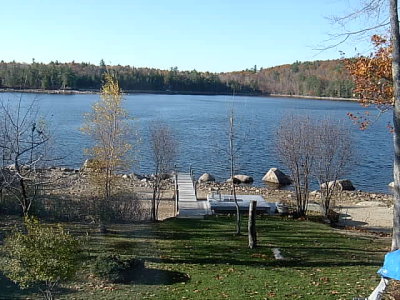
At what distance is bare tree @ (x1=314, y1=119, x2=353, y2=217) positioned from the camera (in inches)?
953

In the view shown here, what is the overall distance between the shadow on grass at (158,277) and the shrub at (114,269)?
0.75ft

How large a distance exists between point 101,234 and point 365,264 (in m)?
8.73

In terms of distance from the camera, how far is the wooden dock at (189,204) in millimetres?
22719

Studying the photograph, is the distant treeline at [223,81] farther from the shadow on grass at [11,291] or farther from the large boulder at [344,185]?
the shadow on grass at [11,291]

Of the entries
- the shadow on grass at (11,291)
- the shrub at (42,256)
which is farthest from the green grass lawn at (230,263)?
the shrub at (42,256)

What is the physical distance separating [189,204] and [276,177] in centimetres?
1568

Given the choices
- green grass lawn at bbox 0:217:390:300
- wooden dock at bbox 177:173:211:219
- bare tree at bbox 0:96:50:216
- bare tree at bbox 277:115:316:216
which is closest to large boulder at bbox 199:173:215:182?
wooden dock at bbox 177:173:211:219

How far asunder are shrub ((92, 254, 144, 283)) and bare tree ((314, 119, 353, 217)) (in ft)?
47.6

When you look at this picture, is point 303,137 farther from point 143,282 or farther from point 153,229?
point 143,282

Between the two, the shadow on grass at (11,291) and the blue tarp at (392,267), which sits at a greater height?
the blue tarp at (392,267)

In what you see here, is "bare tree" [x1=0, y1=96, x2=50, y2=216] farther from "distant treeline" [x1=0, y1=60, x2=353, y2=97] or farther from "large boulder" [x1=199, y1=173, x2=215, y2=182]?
"distant treeline" [x1=0, y1=60, x2=353, y2=97]

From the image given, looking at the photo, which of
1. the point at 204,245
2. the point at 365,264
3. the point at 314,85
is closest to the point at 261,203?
the point at 204,245

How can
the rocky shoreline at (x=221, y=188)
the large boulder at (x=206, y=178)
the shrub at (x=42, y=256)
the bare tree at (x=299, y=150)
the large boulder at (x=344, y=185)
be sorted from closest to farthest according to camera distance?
1. the shrub at (x=42, y=256)
2. the bare tree at (x=299, y=150)
3. the rocky shoreline at (x=221, y=188)
4. the large boulder at (x=344, y=185)
5. the large boulder at (x=206, y=178)

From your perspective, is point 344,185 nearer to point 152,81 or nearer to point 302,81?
point 152,81
